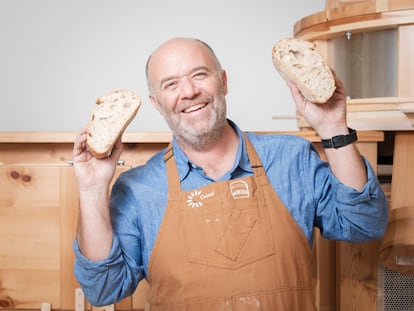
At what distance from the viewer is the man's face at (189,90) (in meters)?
1.37

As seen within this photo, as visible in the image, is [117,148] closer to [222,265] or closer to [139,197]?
[139,197]

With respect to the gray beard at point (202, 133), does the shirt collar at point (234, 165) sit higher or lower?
lower

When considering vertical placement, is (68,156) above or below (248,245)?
above

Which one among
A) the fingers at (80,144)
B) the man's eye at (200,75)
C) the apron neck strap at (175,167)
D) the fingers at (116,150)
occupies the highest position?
the man's eye at (200,75)

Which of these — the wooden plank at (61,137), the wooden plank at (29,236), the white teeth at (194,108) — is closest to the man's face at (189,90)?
the white teeth at (194,108)

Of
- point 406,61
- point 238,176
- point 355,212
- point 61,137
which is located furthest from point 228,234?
point 406,61

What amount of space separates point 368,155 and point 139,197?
66cm

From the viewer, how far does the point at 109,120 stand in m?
1.31

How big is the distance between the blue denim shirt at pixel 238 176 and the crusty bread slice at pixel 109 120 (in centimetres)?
16

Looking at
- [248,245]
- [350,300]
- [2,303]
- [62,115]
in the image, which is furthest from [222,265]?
[62,115]

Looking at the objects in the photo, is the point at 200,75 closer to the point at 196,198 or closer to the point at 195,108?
the point at 195,108

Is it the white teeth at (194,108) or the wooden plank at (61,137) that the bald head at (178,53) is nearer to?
the white teeth at (194,108)

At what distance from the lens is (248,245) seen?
132 cm

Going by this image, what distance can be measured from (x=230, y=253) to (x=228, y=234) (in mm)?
41
